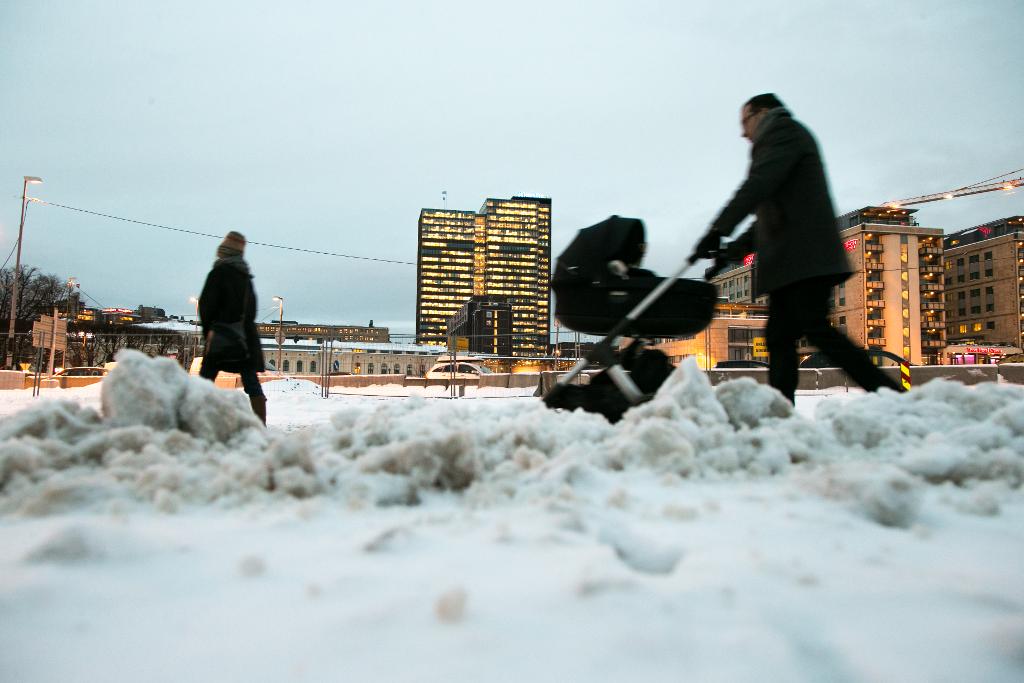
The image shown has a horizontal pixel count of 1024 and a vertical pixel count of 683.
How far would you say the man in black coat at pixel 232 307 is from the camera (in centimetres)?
429

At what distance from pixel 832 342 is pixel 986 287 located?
339 feet

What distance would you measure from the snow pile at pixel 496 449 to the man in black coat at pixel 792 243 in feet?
2.23

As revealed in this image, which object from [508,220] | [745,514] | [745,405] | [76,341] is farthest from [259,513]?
[508,220]

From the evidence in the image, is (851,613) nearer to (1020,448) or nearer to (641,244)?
(1020,448)

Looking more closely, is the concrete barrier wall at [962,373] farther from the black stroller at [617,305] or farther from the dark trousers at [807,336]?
the black stroller at [617,305]

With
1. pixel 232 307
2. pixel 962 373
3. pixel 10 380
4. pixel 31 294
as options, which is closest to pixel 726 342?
pixel 962 373

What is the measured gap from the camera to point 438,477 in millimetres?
1579

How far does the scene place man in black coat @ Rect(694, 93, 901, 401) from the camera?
298 cm

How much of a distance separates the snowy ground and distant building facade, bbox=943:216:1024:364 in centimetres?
8623

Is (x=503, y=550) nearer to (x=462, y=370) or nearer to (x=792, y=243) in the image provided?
(x=792, y=243)

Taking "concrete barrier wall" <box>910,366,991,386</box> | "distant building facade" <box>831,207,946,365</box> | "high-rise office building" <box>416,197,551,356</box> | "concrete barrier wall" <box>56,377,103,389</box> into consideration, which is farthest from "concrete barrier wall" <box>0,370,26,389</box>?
"high-rise office building" <box>416,197,551,356</box>

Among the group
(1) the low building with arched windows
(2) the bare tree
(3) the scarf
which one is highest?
(2) the bare tree

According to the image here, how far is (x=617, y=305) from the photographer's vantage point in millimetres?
3305

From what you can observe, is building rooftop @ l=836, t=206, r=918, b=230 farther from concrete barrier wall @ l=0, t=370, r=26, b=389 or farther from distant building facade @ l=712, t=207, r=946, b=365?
concrete barrier wall @ l=0, t=370, r=26, b=389
